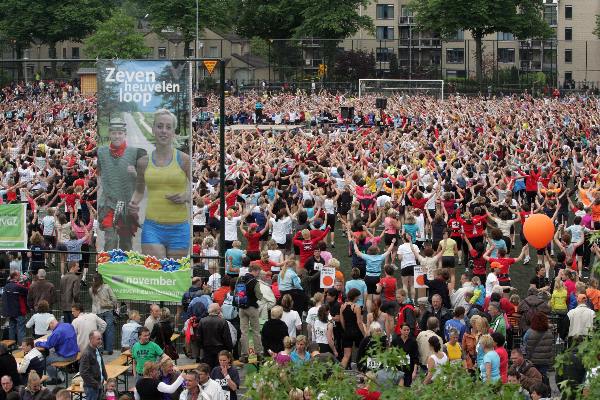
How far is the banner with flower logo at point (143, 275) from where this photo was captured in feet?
57.8

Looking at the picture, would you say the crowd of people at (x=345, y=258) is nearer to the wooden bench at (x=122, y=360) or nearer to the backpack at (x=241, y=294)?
the backpack at (x=241, y=294)

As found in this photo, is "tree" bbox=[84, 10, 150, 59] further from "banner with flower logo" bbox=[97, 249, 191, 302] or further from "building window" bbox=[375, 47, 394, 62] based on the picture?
"banner with flower logo" bbox=[97, 249, 191, 302]

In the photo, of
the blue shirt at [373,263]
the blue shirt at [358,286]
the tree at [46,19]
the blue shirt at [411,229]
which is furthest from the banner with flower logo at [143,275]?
the tree at [46,19]

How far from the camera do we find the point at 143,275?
58.1ft

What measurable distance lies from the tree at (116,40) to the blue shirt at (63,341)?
7302 centimetres

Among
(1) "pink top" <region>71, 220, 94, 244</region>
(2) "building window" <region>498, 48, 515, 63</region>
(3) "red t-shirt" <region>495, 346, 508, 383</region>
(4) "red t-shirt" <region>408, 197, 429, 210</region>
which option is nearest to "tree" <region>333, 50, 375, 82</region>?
(2) "building window" <region>498, 48, 515, 63</region>

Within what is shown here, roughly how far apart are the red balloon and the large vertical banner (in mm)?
6006

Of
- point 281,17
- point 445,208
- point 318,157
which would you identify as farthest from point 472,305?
point 281,17

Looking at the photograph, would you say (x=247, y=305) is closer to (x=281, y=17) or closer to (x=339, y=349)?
(x=339, y=349)

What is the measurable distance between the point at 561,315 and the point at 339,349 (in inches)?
125

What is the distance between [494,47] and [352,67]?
17.2 m

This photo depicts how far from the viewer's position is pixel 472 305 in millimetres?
17234

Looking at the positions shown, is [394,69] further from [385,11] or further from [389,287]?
[389,287]

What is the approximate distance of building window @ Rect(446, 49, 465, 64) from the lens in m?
100
